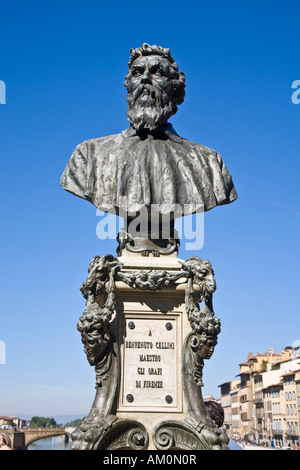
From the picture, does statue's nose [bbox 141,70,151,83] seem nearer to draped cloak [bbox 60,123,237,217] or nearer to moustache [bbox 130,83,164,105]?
moustache [bbox 130,83,164,105]

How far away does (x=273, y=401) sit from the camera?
313 ft

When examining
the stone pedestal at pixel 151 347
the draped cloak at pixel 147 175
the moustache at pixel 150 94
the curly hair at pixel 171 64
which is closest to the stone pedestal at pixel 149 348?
the stone pedestal at pixel 151 347

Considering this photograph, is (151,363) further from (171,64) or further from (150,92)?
(171,64)

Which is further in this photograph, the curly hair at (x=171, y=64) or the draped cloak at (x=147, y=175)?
the curly hair at (x=171, y=64)

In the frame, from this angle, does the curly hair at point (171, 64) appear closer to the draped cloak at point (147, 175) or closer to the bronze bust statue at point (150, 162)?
the bronze bust statue at point (150, 162)

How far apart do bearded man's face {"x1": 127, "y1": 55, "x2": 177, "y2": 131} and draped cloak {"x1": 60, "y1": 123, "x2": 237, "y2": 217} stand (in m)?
0.33

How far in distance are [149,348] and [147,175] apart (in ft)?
8.84

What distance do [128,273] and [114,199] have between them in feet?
4.62

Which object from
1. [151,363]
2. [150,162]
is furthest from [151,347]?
[150,162]

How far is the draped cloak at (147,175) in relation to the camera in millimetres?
9867

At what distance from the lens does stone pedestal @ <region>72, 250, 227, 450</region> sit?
27.8 feet

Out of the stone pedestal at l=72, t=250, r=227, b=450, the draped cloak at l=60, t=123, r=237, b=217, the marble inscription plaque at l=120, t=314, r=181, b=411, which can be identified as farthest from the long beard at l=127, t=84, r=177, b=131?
the marble inscription plaque at l=120, t=314, r=181, b=411

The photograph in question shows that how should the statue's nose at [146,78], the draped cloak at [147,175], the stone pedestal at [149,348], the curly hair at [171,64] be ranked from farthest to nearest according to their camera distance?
the curly hair at [171,64] < the statue's nose at [146,78] < the draped cloak at [147,175] < the stone pedestal at [149,348]
